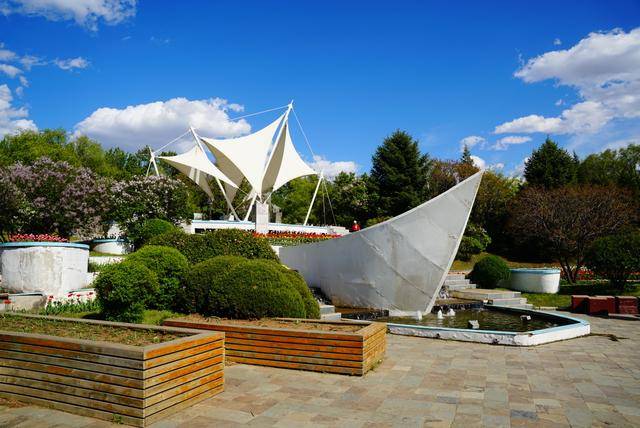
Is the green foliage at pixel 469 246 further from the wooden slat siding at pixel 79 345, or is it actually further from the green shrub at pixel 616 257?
the wooden slat siding at pixel 79 345

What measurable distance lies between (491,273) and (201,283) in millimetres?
13165

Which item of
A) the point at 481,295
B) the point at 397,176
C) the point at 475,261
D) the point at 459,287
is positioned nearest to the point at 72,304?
the point at 481,295

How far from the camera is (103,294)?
7855mm

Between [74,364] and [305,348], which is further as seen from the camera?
[305,348]

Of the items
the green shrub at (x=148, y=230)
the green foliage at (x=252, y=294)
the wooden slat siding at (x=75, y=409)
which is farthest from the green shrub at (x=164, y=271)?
the green shrub at (x=148, y=230)

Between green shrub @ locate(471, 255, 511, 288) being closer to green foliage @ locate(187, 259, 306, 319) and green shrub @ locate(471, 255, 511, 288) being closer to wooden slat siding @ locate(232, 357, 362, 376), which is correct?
green foliage @ locate(187, 259, 306, 319)

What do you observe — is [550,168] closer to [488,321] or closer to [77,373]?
[488,321]

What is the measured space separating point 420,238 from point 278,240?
15028 mm

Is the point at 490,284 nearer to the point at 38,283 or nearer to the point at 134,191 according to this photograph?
the point at 38,283

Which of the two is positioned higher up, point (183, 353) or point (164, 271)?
point (164, 271)

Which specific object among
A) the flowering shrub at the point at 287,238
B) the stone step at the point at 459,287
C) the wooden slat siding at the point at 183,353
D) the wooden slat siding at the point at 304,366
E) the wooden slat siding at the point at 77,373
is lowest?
the wooden slat siding at the point at 304,366

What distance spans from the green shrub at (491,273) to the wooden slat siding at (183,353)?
14.8 m

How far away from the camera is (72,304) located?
10.9m

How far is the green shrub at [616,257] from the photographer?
14.9 m
